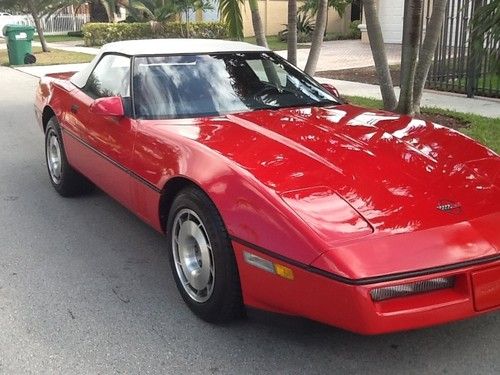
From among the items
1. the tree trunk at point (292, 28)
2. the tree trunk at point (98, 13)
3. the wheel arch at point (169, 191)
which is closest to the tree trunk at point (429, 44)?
the tree trunk at point (292, 28)

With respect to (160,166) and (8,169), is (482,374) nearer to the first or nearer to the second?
(160,166)

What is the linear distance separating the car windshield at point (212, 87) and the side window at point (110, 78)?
18 centimetres

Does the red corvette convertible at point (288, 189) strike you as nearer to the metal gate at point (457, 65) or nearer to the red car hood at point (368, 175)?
the red car hood at point (368, 175)

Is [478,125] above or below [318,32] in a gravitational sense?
below

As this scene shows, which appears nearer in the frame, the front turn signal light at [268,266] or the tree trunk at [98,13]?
the front turn signal light at [268,266]

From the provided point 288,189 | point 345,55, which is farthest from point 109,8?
point 288,189

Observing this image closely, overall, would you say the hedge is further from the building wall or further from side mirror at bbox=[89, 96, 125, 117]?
side mirror at bbox=[89, 96, 125, 117]

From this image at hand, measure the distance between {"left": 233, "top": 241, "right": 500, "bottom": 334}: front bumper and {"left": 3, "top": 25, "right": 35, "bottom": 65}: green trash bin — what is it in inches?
708

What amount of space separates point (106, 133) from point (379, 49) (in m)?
4.58

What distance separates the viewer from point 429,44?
7.59 metres

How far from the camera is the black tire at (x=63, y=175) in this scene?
5.65m

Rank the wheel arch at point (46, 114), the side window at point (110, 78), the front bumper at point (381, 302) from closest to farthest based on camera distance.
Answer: the front bumper at point (381, 302) < the side window at point (110, 78) < the wheel arch at point (46, 114)

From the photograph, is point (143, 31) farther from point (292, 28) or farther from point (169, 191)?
point (169, 191)

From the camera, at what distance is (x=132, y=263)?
172 inches
